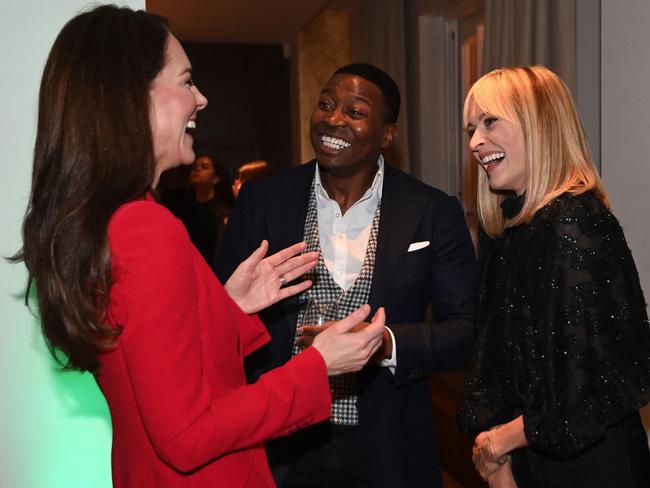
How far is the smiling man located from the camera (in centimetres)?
211

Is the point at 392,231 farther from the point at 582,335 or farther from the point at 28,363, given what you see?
the point at 28,363

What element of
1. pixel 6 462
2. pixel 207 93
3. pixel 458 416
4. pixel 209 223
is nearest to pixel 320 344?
pixel 458 416

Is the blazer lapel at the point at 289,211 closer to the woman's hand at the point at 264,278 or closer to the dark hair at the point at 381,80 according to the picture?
the dark hair at the point at 381,80

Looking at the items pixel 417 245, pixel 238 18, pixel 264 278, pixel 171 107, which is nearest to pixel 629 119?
pixel 417 245

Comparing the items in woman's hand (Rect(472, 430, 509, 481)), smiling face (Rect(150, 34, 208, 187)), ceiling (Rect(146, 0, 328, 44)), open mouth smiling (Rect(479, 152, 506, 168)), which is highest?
ceiling (Rect(146, 0, 328, 44))

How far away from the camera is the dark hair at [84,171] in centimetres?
116

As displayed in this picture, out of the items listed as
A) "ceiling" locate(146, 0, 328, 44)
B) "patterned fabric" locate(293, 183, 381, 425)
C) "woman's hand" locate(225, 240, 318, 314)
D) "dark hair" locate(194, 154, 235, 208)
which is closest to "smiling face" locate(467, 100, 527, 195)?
"patterned fabric" locate(293, 183, 381, 425)

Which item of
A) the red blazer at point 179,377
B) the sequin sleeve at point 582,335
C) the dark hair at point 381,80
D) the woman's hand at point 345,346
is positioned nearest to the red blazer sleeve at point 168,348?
the red blazer at point 179,377

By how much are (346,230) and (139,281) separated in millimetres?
1279

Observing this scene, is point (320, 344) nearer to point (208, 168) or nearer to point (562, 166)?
point (562, 166)

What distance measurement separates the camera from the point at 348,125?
239cm

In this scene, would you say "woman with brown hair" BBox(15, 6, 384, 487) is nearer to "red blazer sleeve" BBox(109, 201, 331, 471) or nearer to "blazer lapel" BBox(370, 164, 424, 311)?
"red blazer sleeve" BBox(109, 201, 331, 471)

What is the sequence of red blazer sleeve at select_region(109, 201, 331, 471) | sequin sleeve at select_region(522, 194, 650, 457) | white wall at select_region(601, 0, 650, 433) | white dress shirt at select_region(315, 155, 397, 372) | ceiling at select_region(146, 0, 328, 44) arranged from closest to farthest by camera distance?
red blazer sleeve at select_region(109, 201, 331, 471) < sequin sleeve at select_region(522, 194, 650, 457) < white dress shirt at select_region(315, 155, 397, 372) < white wall at select_region(601, 0, 650, 433) < ceiling at select_region(146, 0, 328, 44)

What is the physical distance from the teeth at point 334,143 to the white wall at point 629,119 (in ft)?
3.58
